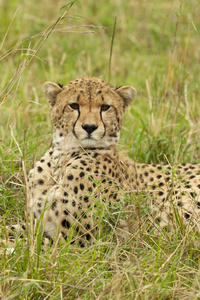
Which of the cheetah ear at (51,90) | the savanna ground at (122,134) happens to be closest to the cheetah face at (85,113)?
the cheetah ear at (51,90)

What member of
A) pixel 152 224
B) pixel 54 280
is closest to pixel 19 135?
pixel 152 224

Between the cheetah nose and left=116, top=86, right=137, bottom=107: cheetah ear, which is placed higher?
left=116, top=86, right=137, bottom=107: cheetah ear

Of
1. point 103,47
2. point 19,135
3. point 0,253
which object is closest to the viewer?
point 0,253

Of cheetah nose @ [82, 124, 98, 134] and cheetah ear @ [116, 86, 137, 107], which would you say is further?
cheetah ear @ [116, 86, 137, 107]

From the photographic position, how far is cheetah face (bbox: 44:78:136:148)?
11.1 ft

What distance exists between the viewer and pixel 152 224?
→ 3.15m

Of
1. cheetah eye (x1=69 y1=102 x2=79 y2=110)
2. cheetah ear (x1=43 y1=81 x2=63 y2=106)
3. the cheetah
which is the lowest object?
the cheetah

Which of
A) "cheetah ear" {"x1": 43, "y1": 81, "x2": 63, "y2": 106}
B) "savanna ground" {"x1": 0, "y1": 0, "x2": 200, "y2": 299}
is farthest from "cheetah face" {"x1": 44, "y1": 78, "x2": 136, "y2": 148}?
"savanna ground" {"x1": 0, "y1": 0, "x2": 200, "y2": 299}

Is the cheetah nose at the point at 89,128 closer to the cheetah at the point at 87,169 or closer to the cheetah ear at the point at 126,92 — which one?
the cheetah at the point at 87,169

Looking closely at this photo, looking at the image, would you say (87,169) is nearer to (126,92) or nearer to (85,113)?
(85,113)

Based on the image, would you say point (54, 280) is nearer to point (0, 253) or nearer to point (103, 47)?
point (0, 253)

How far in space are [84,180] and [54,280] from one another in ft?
2.79

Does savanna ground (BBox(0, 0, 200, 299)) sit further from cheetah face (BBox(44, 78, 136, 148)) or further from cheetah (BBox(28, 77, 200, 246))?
cheetah face (BBox(44, 78, 136, 148))

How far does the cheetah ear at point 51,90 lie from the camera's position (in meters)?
3.65
